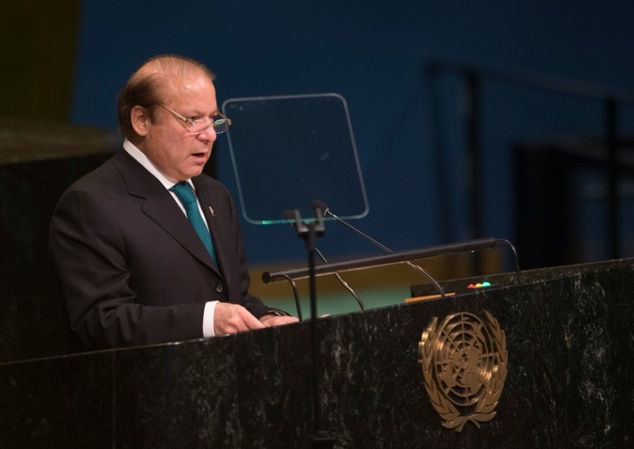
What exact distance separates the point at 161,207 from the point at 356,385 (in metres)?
0.70

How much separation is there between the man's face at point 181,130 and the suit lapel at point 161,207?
0.05 meters

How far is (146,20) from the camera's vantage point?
5.21m

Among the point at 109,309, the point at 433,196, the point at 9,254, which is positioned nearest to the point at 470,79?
the point at 433,196

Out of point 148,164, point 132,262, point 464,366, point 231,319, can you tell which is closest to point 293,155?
point 148,164

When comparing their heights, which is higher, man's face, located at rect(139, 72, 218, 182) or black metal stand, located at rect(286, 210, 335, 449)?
man's face, located at rect(139, 72, 218, 182)

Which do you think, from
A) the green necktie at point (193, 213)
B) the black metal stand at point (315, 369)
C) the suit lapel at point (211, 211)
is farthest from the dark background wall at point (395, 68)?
the black metal stand at point (315, 369)

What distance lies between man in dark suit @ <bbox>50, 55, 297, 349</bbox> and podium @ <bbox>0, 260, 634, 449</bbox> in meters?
0.24

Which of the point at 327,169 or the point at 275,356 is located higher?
the point at 327,169

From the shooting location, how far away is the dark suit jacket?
2586 mm

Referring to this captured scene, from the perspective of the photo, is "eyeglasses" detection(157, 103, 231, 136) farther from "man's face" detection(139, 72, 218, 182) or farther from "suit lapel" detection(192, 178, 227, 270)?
"suit lapel" detection(192, 178, 227, 270)

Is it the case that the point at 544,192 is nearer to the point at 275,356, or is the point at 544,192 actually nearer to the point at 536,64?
the point at 536,64

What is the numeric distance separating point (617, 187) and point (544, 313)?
10.4ft

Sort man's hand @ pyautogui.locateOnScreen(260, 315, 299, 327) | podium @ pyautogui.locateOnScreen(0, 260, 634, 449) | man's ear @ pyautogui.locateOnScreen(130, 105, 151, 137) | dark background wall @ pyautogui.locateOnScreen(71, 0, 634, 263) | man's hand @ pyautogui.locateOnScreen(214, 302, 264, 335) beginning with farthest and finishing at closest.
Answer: dark background wall @ pyautogui.locateOnScreen(71, 0, 634, 263), man's ear @ pyautogui.locateOnScreen(130, 105, 151, 137), man's hand @ pyautogui.locateOnScreen(260, 315, 299, 327), man's hand @ pyautogui.locateOnScreen(214, 302, 264, 335), podium @ pyautogui.locateOnScreen(0, 260, 634, 449)

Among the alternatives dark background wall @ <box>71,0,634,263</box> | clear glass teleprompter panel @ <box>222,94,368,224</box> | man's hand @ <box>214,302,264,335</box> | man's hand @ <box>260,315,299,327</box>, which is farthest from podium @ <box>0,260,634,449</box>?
dark background wall @ <box>71,0,634,263</box>
